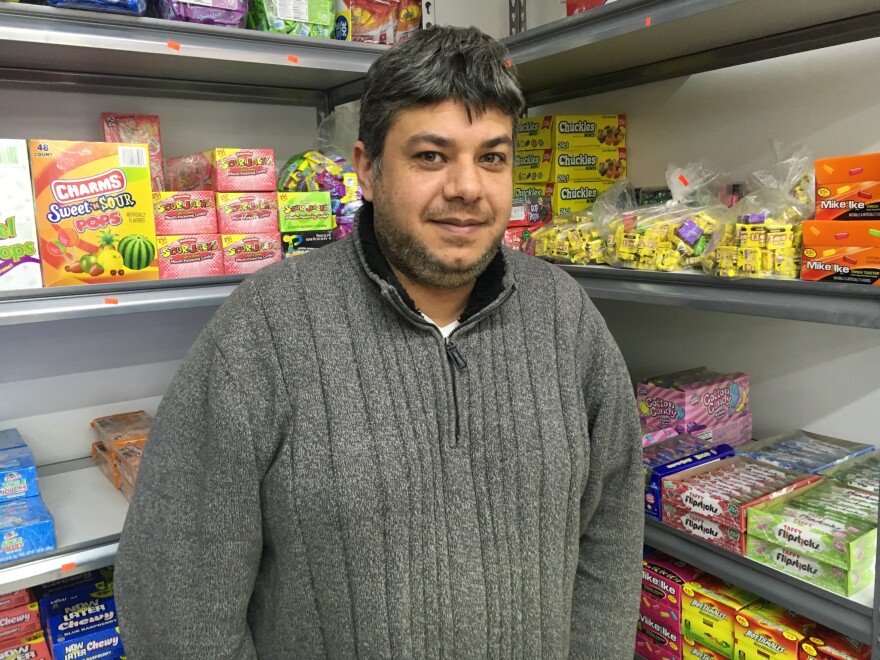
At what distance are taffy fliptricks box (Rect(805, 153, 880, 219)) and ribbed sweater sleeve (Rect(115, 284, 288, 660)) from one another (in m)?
1.08

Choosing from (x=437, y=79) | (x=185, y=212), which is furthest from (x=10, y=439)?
(x=437, y=79)

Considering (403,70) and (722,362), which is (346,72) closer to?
(403,70)

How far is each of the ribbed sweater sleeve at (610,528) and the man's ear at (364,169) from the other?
0.47 meters

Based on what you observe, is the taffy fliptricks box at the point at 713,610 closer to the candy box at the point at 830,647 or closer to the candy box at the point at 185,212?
the candy box at the point at 830,647

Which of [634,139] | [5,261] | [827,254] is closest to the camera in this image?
[827,254]

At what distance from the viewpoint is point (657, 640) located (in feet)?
5.81

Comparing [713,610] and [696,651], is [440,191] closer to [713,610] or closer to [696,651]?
[713,610]

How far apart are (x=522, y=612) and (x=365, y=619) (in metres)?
0.27

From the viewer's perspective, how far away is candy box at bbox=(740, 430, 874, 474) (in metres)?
1.71

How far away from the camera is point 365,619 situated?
3.59ft

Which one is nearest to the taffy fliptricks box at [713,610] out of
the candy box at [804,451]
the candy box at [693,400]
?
the candy box at [804,451]

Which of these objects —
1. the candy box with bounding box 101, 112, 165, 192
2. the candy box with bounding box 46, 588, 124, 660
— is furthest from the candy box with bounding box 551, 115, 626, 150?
the candy box with bounding box 46, 588, 124, 660

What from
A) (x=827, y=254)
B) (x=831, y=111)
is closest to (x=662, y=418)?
(x=827, y=254)

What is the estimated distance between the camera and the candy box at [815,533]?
4.35 feet
